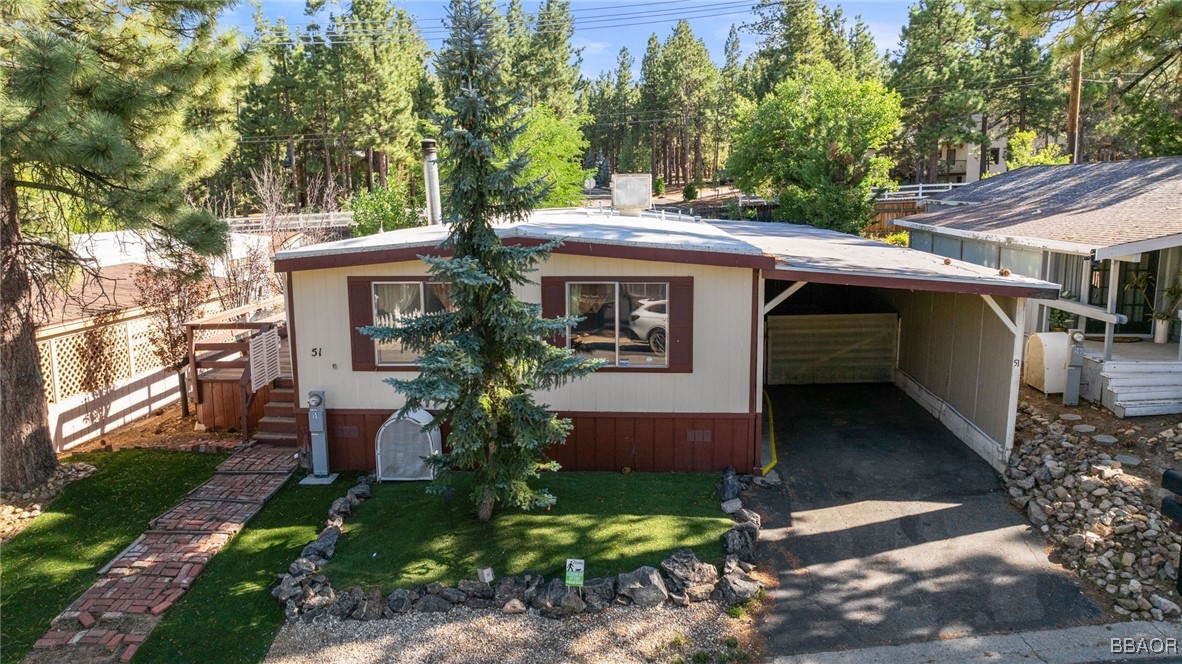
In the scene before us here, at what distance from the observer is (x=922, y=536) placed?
8.09 m

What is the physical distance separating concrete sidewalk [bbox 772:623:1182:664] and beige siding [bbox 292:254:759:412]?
12.7 ft

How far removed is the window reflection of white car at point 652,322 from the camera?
372 inches

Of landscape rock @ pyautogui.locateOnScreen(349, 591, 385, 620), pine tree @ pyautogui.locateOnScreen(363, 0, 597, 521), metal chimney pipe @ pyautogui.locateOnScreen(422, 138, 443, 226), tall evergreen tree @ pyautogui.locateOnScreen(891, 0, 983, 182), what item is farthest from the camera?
tall evergreen tree @ pyautogui.locateOnScreen(891, 0, 983, 182)

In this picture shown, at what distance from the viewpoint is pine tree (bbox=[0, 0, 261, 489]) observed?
8.52 meters

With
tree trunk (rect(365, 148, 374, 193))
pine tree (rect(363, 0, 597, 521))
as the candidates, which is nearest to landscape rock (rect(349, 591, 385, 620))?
pine tree (rect(363, 0, 597, 521))

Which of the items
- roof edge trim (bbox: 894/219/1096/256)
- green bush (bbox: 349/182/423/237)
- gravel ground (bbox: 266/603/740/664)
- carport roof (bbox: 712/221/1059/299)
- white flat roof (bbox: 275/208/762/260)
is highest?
green bush (bbox: 349/182/423/237)

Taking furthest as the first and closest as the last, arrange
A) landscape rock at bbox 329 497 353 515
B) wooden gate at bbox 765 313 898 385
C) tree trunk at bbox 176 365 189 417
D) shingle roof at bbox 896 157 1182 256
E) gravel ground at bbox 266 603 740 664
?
1. wooden gate at bbox 765 313 898 385
2. tree trunk at bbox 176 365 189 417
3. shingle roof at bbox 896 157 1182 256
4. landscape rock at bbox 329 497 353 515
5. gravel ground at bbox 266 603 740 664

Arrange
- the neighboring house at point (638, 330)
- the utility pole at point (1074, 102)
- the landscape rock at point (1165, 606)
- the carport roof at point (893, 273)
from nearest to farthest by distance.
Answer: the landscape rock at point (1165, 606), the carport roof at point (893, 273), the neighboring house at point (638, 330), the utility pole at point (1074, 102)

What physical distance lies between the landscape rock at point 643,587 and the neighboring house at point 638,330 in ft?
9.71

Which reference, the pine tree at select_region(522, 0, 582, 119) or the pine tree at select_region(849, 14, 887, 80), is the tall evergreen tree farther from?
the pine tree at select_region(522, 0, 582, 119)

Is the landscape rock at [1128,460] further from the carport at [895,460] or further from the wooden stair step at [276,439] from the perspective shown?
the wooden stair step at [276,439]

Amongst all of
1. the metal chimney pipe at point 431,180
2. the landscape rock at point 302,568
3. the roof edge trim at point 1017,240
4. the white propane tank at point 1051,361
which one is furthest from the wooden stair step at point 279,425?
the roof edge trim at point 1017,240

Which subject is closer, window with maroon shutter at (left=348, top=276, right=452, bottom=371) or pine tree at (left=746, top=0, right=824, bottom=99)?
window with maroon shutter at (left=348, top=276, right=452, bottom=371)

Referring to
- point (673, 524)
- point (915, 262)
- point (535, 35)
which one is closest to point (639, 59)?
point (535, 35)
